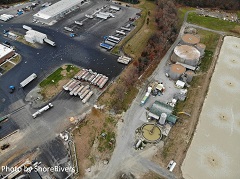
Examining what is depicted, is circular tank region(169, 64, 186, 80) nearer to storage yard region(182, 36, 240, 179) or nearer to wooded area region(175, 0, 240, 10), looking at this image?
storage yard region(182, 36, 240, 179)

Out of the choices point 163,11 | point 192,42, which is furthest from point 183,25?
point 192,42

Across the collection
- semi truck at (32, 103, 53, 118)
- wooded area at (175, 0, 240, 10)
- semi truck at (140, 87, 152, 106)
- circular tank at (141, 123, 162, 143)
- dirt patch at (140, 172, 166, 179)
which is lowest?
dirt patch at (140, 172, 166, 179)

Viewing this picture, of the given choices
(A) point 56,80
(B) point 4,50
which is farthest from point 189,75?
(B) point 4,50

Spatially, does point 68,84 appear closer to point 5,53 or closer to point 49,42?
point 49,42

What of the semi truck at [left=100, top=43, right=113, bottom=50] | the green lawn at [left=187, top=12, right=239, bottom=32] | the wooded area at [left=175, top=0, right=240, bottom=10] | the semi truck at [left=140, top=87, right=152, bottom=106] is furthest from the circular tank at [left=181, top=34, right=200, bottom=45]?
the wooded area at [left=175, top=0, right=240, bottom=10]

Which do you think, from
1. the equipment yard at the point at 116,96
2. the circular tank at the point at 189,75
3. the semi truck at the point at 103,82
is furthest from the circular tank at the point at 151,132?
the circular tank at the point at 189,75

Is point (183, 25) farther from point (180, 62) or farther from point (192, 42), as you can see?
point (180, 62)
